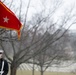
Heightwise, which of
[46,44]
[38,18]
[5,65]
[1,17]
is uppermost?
[38,18]

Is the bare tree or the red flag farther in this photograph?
the bare tree

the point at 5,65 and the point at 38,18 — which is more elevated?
the point at 38,18

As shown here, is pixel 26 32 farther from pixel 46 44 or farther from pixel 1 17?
pixel 1 17

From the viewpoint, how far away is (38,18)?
679 inches

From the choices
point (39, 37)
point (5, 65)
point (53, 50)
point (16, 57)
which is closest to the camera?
point (5, 65)

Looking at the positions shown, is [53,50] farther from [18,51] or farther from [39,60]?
[18,51]

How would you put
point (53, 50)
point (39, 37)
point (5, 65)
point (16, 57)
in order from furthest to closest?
point (53, 50)
point (39, 37)
point (16, 57)
point (5, 65)

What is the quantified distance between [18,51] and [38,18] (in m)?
2.05

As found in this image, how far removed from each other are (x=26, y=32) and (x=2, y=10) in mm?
9287

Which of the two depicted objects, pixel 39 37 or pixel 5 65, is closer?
pixel 5 65

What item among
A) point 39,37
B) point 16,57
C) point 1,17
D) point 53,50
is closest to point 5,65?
point 1,17

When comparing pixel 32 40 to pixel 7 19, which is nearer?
pixel 7 19

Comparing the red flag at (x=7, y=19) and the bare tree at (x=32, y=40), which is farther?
the bare tree at (x=32, y=40)

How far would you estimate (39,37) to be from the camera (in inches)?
698
